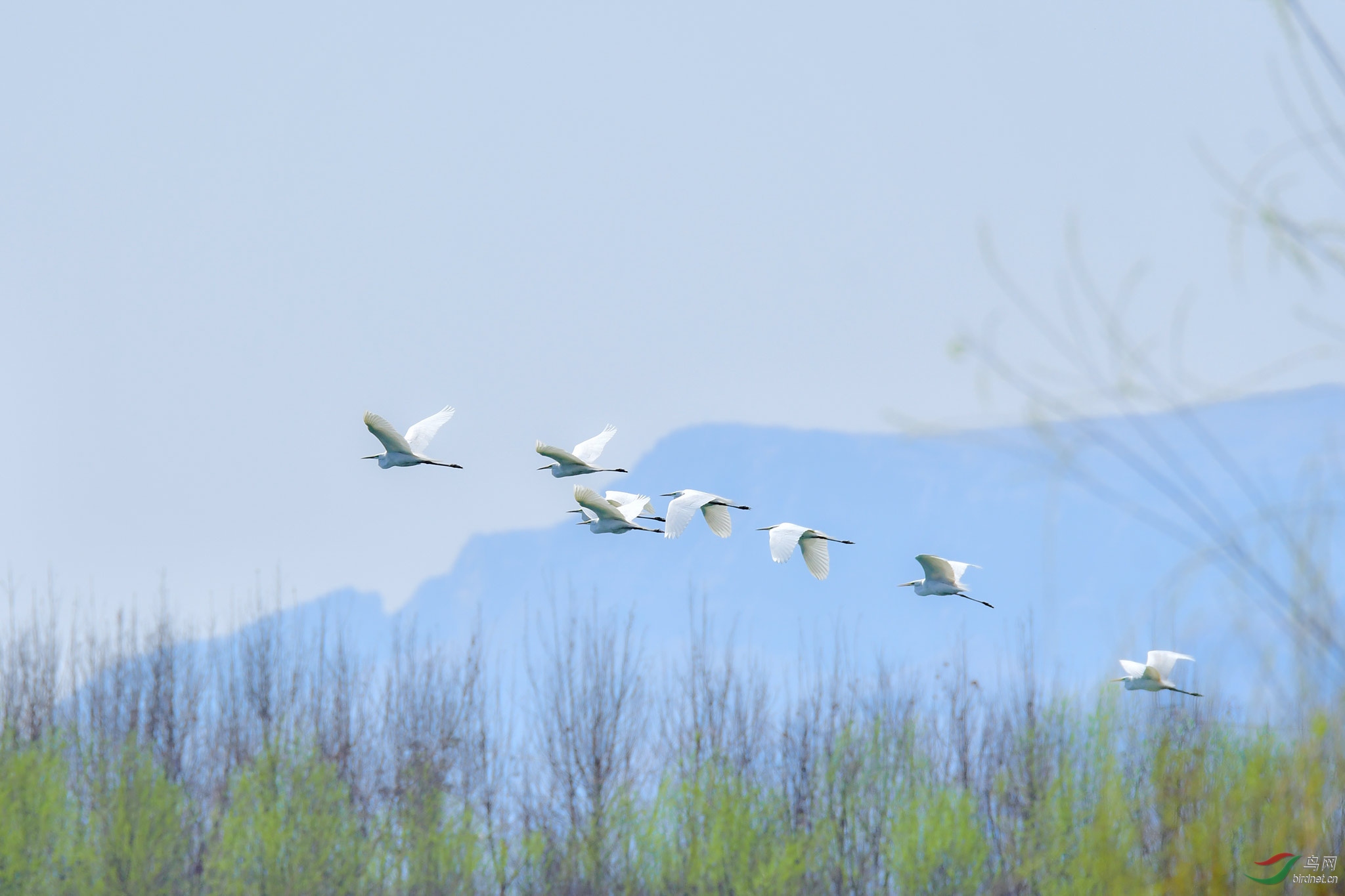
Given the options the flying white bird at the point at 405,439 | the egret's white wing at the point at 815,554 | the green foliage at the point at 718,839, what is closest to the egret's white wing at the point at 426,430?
the flying white bird at the point at 405,439

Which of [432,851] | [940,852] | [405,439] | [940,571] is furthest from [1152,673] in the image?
[432,851]

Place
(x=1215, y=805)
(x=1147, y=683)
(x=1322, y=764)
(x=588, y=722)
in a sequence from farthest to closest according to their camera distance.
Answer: (x=588, y=722) < (x=1147, y=683) < (x=1215, y=805) < (x=1322, y=764)

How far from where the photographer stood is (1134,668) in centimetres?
898

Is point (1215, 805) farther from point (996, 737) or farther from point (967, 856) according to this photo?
point (996, 737)

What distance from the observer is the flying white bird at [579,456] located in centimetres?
902

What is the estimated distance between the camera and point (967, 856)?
65.0 feet

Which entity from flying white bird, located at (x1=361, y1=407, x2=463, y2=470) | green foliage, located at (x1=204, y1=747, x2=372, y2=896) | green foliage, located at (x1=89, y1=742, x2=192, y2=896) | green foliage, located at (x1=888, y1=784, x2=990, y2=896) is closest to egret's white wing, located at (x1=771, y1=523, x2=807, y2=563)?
flying white bird, located at (x1=361, y1=407, x2=463, y2=470)

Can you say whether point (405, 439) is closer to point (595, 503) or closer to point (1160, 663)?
point (595, 503)

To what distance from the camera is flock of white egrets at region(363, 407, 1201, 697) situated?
29.4 ft

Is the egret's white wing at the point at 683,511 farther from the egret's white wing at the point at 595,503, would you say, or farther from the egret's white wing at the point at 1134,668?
the egret's white wing at the point at 1134,668

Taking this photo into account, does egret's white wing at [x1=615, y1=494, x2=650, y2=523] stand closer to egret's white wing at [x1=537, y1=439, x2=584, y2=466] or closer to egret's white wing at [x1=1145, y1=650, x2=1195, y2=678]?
egret's white wing at [x1=537, y1=439, x2=584, y2=466]

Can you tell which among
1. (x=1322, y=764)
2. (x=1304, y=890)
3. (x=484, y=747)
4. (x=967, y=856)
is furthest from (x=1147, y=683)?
(x=484, y=747)

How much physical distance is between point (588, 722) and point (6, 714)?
1021 cm

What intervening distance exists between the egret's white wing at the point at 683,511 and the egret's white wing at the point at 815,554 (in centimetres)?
30
